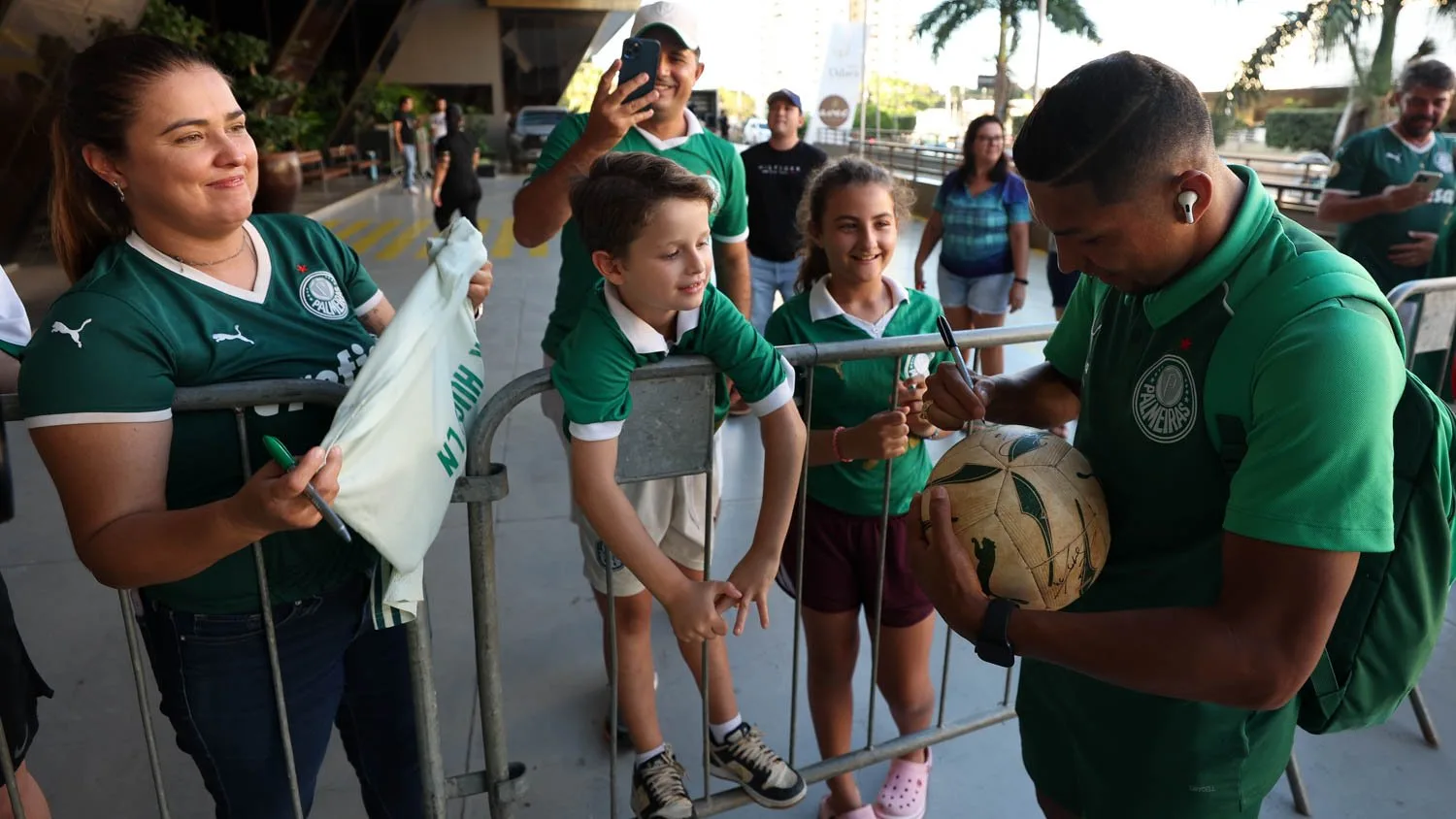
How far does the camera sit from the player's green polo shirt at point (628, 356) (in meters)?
1.90

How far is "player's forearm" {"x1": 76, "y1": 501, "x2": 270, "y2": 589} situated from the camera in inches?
58.2

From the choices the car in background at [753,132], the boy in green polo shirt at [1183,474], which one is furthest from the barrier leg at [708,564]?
the car in background at [753,132]

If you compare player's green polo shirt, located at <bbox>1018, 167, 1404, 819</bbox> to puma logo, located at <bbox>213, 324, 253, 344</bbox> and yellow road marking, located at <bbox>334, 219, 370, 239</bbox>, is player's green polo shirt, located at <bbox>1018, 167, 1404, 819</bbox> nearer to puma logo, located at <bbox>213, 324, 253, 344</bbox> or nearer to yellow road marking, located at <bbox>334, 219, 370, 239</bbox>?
puma logo, located at <bbox>213, 324, 253, 344</bbox>

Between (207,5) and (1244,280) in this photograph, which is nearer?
(1244,280)

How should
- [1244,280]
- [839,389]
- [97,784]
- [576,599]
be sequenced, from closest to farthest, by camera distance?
[1244,280]
[839,389]
[97,784]
[576,599]

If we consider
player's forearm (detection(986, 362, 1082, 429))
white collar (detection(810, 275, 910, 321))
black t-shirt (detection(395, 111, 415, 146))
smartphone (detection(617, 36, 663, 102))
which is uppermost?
black t-shirt (detection(395, 111, 415, 146))

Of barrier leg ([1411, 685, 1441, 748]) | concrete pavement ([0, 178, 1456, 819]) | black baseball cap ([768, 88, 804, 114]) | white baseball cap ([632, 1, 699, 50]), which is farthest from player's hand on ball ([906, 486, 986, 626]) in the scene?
black baseball cap ([768, 88, 804, 114])

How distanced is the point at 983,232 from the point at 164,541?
5431mm

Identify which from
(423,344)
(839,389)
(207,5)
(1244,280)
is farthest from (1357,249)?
(207,5)

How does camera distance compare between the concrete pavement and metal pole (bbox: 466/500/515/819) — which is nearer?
metal pole (bbox: 466/500/515/819)

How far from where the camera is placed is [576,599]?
12.6 ft

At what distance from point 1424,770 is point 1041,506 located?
7.68 ft

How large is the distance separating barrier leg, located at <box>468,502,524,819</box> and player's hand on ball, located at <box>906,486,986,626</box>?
929mm

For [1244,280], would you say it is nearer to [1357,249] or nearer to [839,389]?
[839,389]
